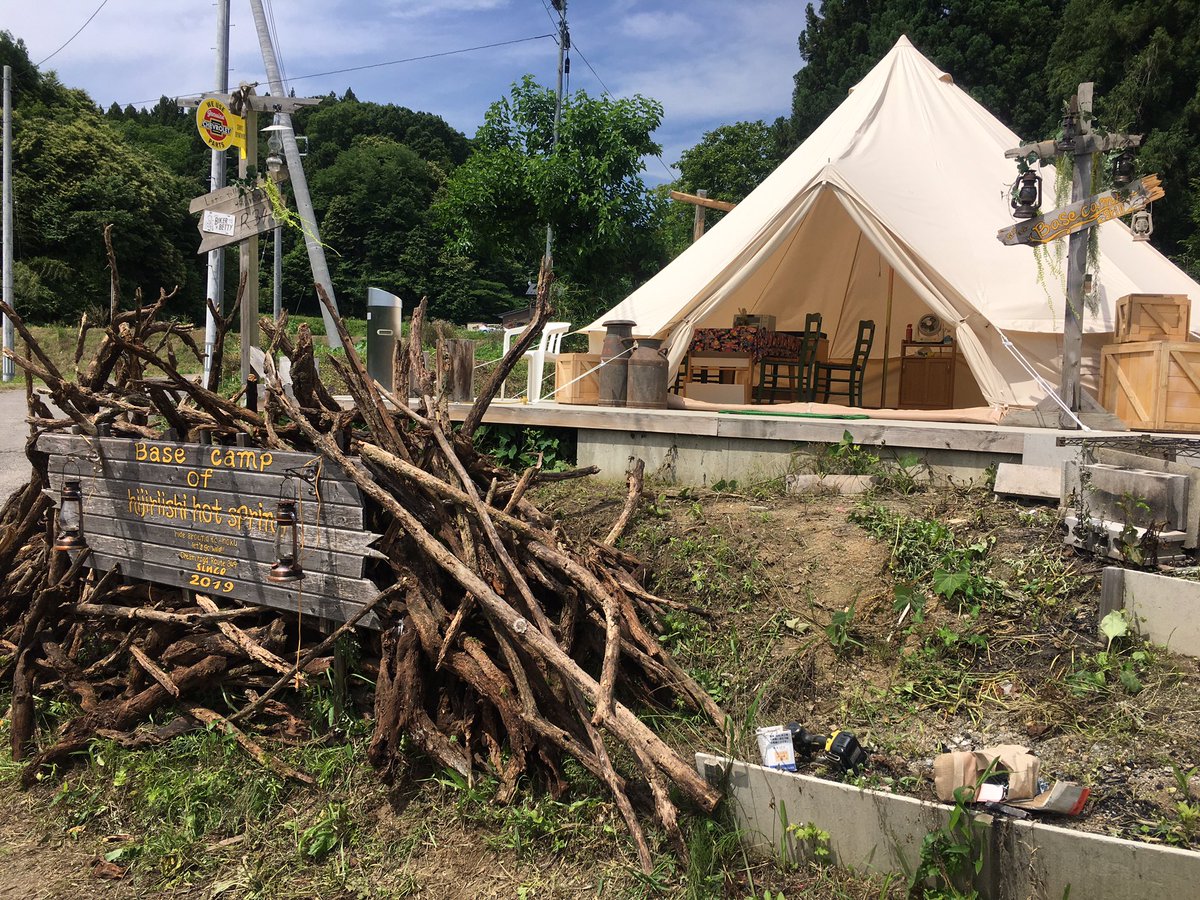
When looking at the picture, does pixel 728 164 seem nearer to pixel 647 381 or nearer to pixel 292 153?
pixel 292 153

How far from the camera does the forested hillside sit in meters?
14.6

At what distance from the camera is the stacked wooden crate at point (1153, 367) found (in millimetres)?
5496

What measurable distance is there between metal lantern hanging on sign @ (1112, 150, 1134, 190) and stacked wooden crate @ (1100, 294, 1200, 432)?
1.01 m

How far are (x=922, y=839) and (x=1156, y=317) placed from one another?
15.3 feet

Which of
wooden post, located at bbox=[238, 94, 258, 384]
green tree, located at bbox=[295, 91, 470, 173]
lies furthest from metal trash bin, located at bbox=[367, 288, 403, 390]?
green tree, located at bbox=[295, 91, 470, 173]

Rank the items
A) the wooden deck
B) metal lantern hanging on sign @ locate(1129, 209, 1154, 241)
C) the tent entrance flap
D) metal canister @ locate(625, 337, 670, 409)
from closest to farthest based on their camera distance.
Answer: the wooden deck < metal lantern hanging on sign @ locate(1129, 209, 1154, 241) < metal canister @ locate(625, 337, 670, 409) < the tent entrance flap

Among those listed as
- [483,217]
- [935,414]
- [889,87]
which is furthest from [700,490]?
[483,217]

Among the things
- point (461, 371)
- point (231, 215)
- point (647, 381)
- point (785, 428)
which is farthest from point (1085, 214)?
point (231, 215)

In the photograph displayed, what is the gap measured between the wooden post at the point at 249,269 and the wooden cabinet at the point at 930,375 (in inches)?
240

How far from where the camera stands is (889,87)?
8570 millimetres

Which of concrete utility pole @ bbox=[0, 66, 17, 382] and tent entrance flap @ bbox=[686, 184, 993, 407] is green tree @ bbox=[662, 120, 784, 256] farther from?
tent entrance flap @ bbox=[686, 184, 993, 407]

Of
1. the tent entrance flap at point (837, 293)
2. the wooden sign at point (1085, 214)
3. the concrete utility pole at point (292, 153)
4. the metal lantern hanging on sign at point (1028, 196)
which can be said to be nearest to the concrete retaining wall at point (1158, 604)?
the wooden sign at point (1085, 214)

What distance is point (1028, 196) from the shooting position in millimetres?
5414

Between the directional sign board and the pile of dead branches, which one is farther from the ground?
the directional sign board
